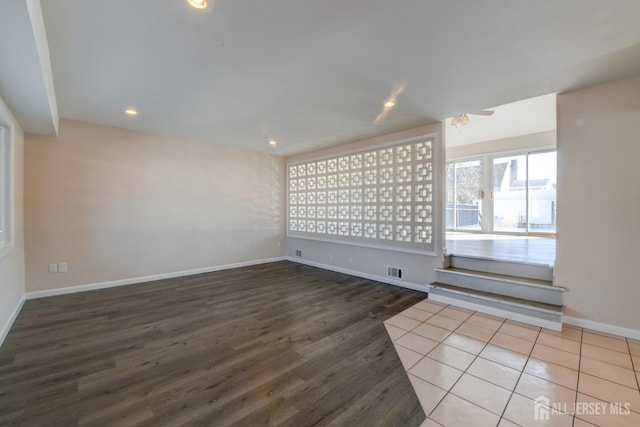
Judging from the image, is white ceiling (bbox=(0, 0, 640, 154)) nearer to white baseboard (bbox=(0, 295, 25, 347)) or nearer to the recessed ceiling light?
the recessed ceiling light

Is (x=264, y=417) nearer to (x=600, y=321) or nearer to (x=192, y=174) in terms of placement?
(x=600, y=321)

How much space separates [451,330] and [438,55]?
2679mm

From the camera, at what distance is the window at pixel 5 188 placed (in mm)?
2953

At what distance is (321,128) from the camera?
14.3 feet

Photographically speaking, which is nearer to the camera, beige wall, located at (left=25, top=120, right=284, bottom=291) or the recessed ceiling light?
the recessed ceiling light

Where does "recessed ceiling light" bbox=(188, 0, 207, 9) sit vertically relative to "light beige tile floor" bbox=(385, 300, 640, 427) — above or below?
above

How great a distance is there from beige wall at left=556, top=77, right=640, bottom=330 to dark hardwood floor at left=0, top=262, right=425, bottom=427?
1919mm

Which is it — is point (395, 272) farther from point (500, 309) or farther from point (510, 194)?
point (510, 194)

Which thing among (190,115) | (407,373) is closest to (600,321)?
(407,373)

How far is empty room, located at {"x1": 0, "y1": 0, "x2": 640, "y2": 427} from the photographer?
178 centimetres

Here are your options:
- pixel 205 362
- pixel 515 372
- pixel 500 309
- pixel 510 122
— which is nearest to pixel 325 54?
pixel 205 362

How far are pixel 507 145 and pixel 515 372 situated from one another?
6.61 metres

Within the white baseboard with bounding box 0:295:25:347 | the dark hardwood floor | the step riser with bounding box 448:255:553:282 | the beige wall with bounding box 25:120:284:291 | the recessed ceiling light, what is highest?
the recessed ceiling light

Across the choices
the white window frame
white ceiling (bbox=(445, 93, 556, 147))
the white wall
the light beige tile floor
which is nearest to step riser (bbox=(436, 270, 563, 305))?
the white wall
